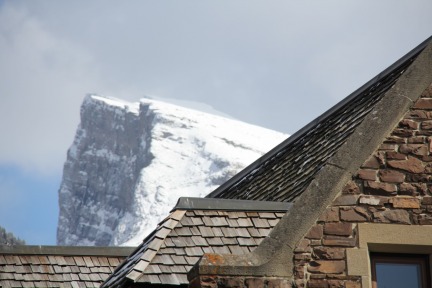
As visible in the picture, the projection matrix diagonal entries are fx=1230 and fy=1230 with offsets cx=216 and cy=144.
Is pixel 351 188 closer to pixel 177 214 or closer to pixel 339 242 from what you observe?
pixel 339 242

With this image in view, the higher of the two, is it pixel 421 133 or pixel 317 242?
pixel 421 133

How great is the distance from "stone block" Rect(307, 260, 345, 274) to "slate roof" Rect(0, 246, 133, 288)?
672 cm

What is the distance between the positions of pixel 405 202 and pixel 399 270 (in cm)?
56

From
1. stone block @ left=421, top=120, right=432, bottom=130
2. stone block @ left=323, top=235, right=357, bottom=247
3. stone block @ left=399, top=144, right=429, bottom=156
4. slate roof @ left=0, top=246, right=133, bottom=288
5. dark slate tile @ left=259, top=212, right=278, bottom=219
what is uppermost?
slate roof @ left=0, top=246, right=133, bottom=288

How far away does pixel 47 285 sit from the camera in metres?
15.9

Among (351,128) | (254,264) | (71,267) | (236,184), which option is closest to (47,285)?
(71,267)

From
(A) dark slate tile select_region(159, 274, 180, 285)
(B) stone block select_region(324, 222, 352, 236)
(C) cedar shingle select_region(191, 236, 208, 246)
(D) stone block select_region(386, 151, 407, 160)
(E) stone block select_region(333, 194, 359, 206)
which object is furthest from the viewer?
(C) cedar shingle select_region(191, 236, 208, 246)

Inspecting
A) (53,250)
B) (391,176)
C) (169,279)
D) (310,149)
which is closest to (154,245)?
(169,279)

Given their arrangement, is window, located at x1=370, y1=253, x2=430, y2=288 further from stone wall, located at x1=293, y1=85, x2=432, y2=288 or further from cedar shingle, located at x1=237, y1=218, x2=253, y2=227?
cedar shingle, located at x1=237, y1=218, x2=253, y2=227

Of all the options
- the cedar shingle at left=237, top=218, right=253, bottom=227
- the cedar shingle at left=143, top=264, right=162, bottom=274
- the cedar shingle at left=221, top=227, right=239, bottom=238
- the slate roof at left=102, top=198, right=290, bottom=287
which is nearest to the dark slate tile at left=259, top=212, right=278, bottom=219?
the slate roof at left=102, top=198, right=290, bottom=287

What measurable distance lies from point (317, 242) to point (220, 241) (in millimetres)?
2895

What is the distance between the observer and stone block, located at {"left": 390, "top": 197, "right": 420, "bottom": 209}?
1015cm

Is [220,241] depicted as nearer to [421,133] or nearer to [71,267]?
[421,133]

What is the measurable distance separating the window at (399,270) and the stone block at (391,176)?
0.62m
